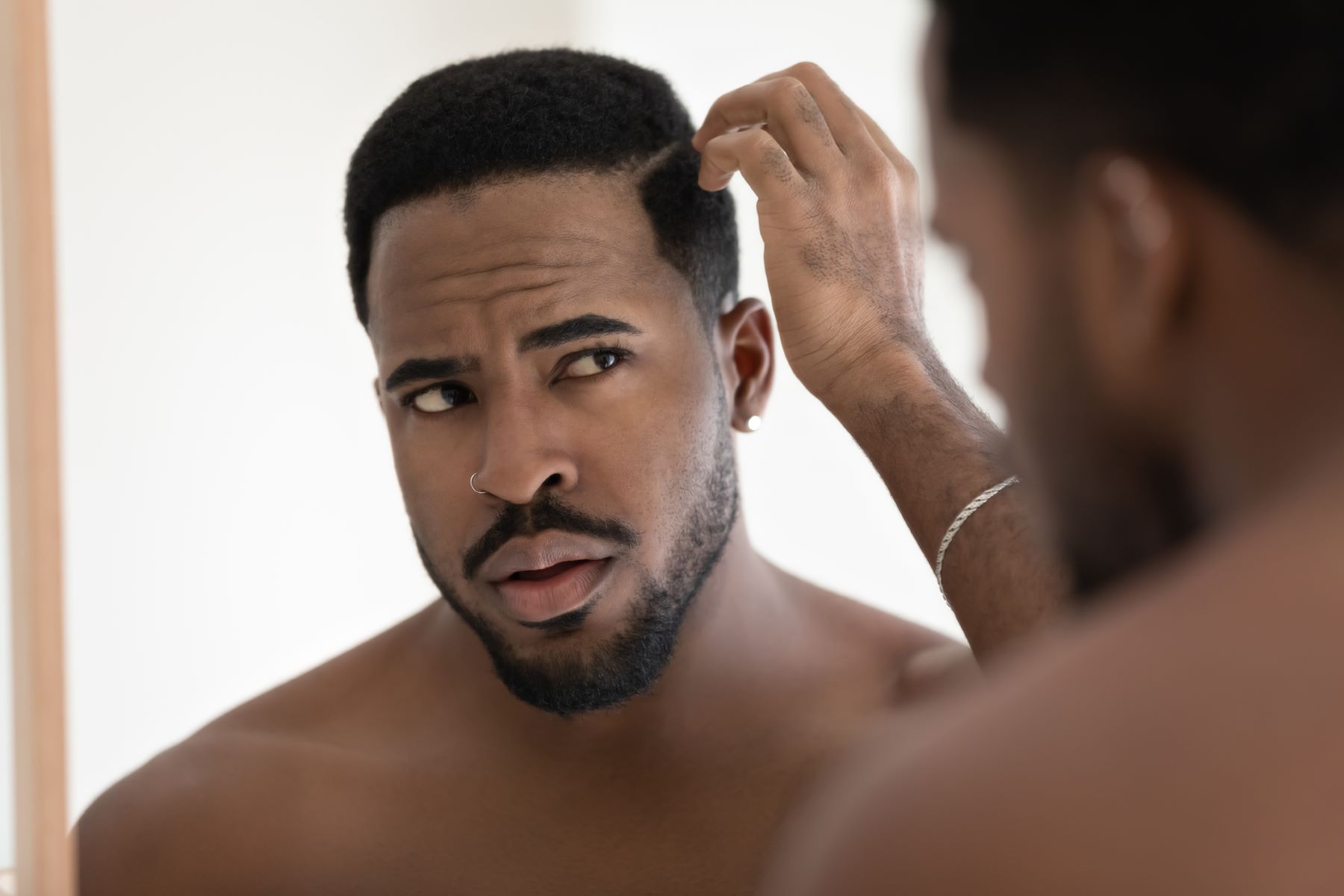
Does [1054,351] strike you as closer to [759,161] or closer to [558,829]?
[759,161]

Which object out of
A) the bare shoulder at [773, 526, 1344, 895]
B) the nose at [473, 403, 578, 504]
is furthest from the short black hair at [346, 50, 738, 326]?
Answer: the bare shoulder at [773, 526, 1344, 895]

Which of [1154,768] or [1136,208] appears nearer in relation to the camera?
[1154,768]

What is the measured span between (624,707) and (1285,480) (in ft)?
3.18

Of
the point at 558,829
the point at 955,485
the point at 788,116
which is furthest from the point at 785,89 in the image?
the point at 558,829

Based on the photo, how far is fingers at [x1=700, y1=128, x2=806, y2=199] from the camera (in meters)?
1.18

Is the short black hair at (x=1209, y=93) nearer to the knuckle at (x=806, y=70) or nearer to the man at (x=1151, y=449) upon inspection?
the man at (x=1151, y=449)

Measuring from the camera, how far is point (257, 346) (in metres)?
2.61

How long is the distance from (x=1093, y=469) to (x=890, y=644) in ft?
3.00

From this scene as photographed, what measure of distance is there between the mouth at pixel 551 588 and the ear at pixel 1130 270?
0.74m

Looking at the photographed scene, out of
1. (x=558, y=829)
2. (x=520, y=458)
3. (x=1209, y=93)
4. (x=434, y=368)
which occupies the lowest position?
(x=558, y=829)

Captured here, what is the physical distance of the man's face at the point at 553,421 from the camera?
1259mm

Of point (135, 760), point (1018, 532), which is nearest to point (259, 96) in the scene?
point (135, 760)

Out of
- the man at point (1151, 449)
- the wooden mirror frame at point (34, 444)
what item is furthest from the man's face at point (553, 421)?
the man at point (1151, 449)

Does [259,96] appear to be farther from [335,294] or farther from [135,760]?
[135,760]
